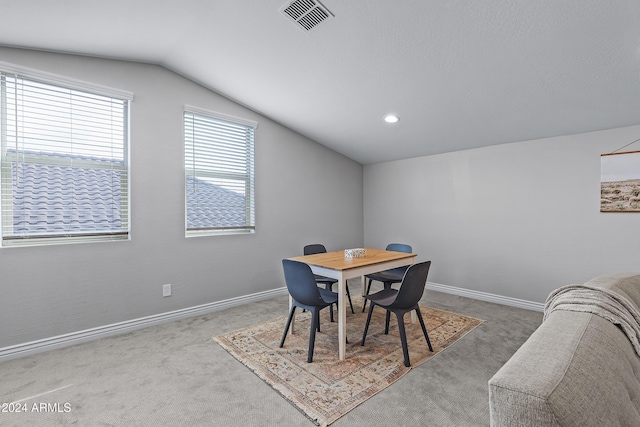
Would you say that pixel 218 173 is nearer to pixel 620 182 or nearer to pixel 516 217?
pixel 516 217

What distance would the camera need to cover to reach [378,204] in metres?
5.16

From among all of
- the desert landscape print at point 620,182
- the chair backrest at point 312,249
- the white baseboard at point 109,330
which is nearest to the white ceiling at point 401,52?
the desert landscape print at point 620,182

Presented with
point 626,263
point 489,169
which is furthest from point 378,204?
point 626,263

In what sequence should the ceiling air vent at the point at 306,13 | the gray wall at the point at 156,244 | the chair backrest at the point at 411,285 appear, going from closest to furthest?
the ceiling air vent at the point at 306,13 → the chair backrest at the point at 411,285 → the gray wall at the point at 156,244

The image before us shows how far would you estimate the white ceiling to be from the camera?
198 cm

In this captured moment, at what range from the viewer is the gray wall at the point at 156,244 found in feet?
8.20

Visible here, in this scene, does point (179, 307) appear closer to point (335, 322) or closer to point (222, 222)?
point (222, 222)

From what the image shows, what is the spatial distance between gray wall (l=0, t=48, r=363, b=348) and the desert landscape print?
336cm

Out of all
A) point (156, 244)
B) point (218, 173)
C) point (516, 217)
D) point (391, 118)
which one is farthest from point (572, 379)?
point (218, 173)

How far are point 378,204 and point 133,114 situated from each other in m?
3.71

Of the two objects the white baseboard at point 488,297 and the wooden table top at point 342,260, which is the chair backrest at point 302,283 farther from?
the white baseboard at point 488,297

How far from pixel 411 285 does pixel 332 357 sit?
0.87m

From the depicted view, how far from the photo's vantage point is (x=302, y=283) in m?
2.31

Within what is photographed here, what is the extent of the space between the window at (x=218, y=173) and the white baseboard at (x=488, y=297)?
2835mm
